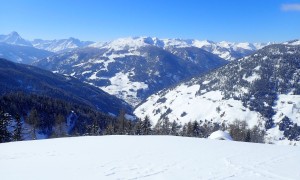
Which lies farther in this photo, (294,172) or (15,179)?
(294,172)

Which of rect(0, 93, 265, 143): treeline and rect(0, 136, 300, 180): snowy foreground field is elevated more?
rect(0, 136, 300, 180): snowy foreground field

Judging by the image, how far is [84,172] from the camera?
27.4m

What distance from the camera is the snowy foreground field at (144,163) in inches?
1044

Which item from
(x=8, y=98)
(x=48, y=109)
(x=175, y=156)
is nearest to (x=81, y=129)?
(x=48, y=109)

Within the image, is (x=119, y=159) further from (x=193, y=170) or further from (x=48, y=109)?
(x=48, y=109)

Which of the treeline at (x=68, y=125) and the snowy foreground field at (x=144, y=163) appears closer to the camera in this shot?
the snowy foreground field at (x=144, y=163)

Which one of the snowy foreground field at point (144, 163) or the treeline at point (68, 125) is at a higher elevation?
the snowy foreground field at point (144, 163)

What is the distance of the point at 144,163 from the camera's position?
103ft

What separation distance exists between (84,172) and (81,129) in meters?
160

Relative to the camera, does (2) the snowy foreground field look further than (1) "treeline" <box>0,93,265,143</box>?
No

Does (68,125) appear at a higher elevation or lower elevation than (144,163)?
lower

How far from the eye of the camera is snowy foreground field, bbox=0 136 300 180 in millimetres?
26516

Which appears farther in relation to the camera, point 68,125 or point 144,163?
point 68,125

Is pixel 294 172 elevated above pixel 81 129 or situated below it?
above
